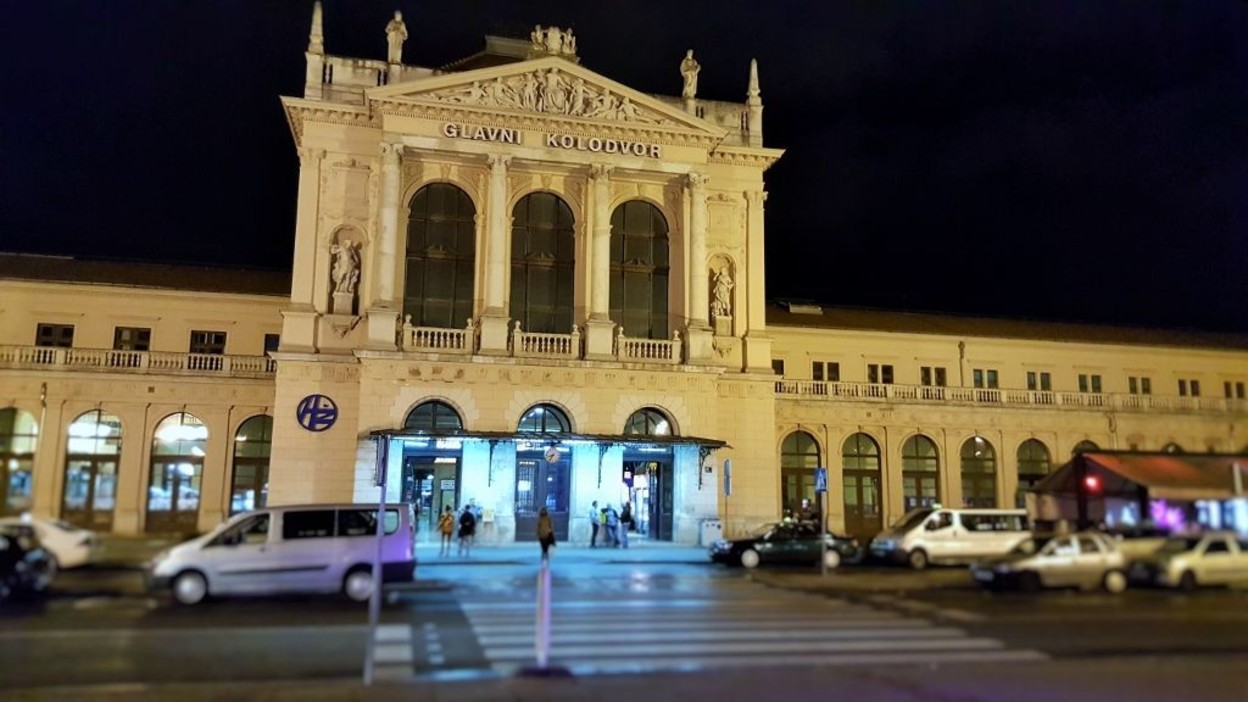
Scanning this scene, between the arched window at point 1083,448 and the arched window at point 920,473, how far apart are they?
40.3 meters

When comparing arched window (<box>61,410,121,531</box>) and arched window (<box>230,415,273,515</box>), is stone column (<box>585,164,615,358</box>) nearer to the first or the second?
arched window (<box>230,415,273,515</box>)

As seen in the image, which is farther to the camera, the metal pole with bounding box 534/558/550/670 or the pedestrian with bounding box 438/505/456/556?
the pedestrian with bounding box 438/505/456/556

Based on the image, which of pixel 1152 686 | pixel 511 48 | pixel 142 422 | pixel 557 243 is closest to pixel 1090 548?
pixel 1152 686

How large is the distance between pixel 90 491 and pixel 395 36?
37447 millimetres

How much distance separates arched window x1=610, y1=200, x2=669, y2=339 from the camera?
40750 mm

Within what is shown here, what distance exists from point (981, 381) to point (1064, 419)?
125 ft

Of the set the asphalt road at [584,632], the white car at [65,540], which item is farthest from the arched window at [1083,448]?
the white car at [65,540]

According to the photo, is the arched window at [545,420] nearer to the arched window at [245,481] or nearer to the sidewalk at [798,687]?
the arched window at [245,481]

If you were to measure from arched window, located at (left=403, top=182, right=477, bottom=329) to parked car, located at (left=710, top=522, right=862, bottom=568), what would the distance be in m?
15.8

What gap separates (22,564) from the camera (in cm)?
659

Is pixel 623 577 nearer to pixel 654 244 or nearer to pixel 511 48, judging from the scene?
pixel 654 244

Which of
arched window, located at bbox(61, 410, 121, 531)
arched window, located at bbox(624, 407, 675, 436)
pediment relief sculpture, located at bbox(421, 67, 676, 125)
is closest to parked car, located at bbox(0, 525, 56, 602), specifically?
arched window, located at bbox(61, 410, 121, 531)

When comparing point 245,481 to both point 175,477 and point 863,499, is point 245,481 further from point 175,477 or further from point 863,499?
point 863,499

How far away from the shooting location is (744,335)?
140 ft
